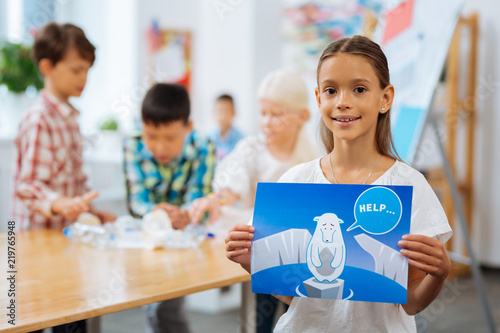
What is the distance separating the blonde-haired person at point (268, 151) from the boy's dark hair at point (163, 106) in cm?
25

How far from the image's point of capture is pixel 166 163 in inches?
78.2

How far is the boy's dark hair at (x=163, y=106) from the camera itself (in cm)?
185

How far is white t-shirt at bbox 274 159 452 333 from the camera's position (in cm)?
102

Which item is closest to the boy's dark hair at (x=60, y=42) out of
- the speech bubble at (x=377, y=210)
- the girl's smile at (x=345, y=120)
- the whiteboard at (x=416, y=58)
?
the whiteboard at (x=416, y=58)

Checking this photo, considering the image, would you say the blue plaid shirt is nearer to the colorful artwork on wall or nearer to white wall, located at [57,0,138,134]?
white wall, located at [57,0,138,134]

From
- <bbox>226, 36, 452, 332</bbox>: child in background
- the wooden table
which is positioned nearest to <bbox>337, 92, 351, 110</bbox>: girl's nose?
<bbox>226, 36, 452, 332</bbox>: child in background

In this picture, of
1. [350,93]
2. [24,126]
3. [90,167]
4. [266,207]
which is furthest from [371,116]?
[90,167]

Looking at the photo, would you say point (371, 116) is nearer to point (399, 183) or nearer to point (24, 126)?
point (399, 183)

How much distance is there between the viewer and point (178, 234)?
1.72 meters

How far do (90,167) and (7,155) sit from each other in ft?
1.79

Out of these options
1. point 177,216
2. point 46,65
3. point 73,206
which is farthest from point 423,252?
point 46,65

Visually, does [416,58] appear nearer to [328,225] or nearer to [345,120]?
[345,120]

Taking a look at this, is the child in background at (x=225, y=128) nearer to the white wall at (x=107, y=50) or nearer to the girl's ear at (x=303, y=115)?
the white wall at (x=107, y=50)

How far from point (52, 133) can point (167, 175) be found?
16.4 inches
